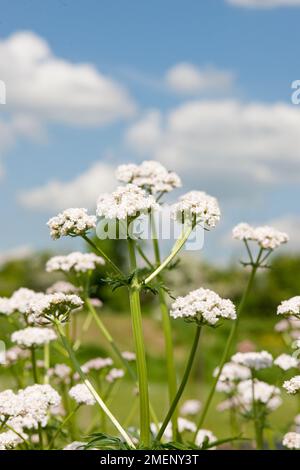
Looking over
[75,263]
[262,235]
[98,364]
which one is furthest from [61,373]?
[262,235]

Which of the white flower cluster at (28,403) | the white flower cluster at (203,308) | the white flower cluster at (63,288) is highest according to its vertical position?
the white flower cluster at (63,288)

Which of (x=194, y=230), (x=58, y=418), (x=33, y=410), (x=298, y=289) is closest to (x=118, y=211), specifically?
(x=194, y=230)

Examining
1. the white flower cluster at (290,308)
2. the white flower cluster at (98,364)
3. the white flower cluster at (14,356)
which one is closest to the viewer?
the white flower cluster at (290,308)

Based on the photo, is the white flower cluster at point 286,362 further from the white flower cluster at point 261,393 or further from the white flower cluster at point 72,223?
the white flower cluster at point 72,223

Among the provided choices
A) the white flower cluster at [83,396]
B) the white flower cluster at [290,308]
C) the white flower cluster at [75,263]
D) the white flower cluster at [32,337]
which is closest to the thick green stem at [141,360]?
the white flower cluster at [83,396]

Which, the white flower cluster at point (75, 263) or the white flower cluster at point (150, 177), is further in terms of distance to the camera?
the white flower cluster at point (75, 263)

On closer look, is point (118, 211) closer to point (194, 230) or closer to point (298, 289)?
point (194, 230)

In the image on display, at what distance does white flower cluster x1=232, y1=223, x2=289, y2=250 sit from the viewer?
5.04 m

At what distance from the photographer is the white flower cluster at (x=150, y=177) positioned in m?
5.26

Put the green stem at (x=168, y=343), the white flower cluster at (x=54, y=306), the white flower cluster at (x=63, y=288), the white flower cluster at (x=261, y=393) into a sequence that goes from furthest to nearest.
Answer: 1. the white flower cluster at (x=63, y=288)
2. the white flower cluster at (x=261, y=393)
3. the green stem at (x=168, y=343)
4. the white flower cluster at (x=54, y=306)

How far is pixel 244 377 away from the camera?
20.4 feet

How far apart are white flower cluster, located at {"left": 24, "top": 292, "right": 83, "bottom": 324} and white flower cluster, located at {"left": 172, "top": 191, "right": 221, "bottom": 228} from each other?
835 millimetres

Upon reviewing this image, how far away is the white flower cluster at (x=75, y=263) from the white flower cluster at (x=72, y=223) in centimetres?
152

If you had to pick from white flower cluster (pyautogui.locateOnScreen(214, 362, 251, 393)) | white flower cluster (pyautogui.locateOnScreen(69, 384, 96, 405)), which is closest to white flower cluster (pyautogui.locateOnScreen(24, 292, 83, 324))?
white flower cluster (pyautogui.locateOnScreen(69, 384, 96, 405))
